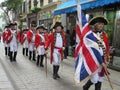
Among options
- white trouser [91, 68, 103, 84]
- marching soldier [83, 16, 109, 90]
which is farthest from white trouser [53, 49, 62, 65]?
white trouser [91, 68, 103, 84]

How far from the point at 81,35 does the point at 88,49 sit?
33 centimetres

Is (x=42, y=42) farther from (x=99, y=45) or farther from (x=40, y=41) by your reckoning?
(x=99, y=45)

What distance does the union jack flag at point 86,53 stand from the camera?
7.29 m

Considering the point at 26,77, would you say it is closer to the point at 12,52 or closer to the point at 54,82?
the point at 54,82

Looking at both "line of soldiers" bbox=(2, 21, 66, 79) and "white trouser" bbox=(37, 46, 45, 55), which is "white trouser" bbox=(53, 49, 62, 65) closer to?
"line of soldiers" bbox=(2, 21, 66, 79)

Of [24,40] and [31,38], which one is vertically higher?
[31,38]

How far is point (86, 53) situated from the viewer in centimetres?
737

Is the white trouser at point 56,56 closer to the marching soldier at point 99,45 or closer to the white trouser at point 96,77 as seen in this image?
the marching soldier at point 99,45

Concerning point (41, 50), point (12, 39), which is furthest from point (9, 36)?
point (41, 50)

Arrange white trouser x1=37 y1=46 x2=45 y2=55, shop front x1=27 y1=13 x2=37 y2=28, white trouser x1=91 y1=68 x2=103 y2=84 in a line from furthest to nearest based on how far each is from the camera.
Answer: shop front x1=27 y1=13 x2=37 y2=28 < white trouser x1=37 y1=46 x2=45 y2=55 < white trouser x1=91 y1=68 x2=103 y2=84

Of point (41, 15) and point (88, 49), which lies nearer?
point (88, 49)

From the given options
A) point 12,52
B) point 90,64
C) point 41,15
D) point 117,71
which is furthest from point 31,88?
point 41,15

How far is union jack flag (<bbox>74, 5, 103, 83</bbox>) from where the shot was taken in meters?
7.29

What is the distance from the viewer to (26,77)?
1165 cm
